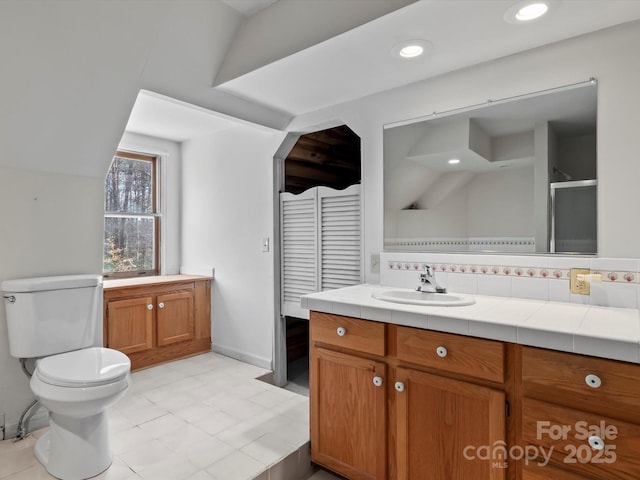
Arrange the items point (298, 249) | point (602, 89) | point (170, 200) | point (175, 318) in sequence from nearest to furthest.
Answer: point (602, 89) < point (298, 249) < point (175, 318) < point (170, 200)

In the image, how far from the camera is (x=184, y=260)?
386 cm

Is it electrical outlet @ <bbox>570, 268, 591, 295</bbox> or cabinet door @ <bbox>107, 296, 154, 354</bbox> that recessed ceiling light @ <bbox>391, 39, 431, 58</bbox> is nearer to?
electrical outlet @ <bbox>570, 268, 591, 295</bbox>

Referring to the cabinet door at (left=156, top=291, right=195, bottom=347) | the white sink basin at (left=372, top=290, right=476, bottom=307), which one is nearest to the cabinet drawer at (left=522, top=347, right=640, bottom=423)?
the white sink basin at (left=372, top=290, right=476, bottom=307)

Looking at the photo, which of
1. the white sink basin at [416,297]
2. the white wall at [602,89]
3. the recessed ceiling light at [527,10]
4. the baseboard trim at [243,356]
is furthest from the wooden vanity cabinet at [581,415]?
the baseboard trim at [243,356]

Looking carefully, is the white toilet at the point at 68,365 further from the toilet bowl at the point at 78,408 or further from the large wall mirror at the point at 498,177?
the large wall mirror at the point at 498,177

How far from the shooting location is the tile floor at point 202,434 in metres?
1.78

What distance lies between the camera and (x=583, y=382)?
1163mm

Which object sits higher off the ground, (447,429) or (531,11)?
(531,11)

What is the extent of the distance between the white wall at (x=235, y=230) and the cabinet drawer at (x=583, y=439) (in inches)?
83.0

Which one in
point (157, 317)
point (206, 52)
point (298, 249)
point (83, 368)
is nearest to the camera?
point (83, 368)

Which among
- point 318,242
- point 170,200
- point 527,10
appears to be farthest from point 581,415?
point 170,200

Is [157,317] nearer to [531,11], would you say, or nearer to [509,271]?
[509,271]

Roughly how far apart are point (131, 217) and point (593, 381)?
12.0ft

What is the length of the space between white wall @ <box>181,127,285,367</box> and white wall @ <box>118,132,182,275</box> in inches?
3.4
